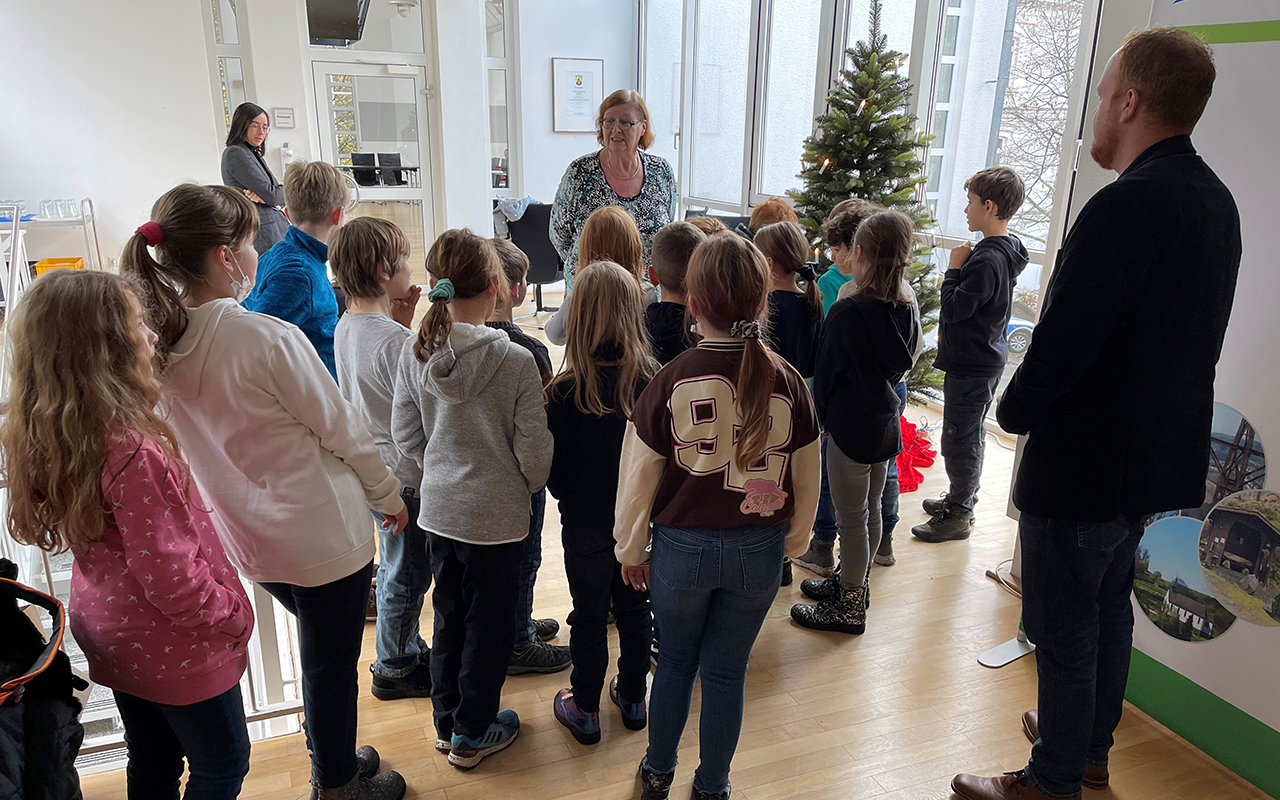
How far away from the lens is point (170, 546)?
50.9 inches

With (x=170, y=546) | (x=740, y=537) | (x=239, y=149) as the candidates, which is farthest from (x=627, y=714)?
(x=239, y=149)

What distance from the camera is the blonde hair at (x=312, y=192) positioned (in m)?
2.28

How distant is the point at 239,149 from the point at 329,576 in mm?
3885

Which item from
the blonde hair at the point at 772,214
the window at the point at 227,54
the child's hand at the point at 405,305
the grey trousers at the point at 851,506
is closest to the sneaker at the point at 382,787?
the child's hand at the point at 405,305

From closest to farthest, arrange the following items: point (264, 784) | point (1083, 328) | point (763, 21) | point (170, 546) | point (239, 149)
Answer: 1. point (170, 546)
2. point (1083, 328)
3. point (264, 784)
4. point (239, 149)
5. point (763, 21)

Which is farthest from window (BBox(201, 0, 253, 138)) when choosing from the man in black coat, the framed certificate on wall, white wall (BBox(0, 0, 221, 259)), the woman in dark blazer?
the man in black coat

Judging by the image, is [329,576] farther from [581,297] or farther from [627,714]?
[627,714]

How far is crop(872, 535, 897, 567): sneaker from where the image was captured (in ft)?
10.5

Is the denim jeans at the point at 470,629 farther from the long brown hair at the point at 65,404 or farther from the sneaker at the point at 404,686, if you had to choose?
the long brown hair at the point at 65,404

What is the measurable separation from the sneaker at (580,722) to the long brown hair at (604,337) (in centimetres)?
87

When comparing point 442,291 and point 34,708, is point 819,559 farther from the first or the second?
point 34,708

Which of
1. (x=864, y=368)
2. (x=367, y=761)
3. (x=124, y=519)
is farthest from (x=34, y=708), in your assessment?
(x=864, y=368)

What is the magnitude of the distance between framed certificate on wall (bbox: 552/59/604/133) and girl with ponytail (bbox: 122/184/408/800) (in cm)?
738

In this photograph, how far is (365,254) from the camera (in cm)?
200
